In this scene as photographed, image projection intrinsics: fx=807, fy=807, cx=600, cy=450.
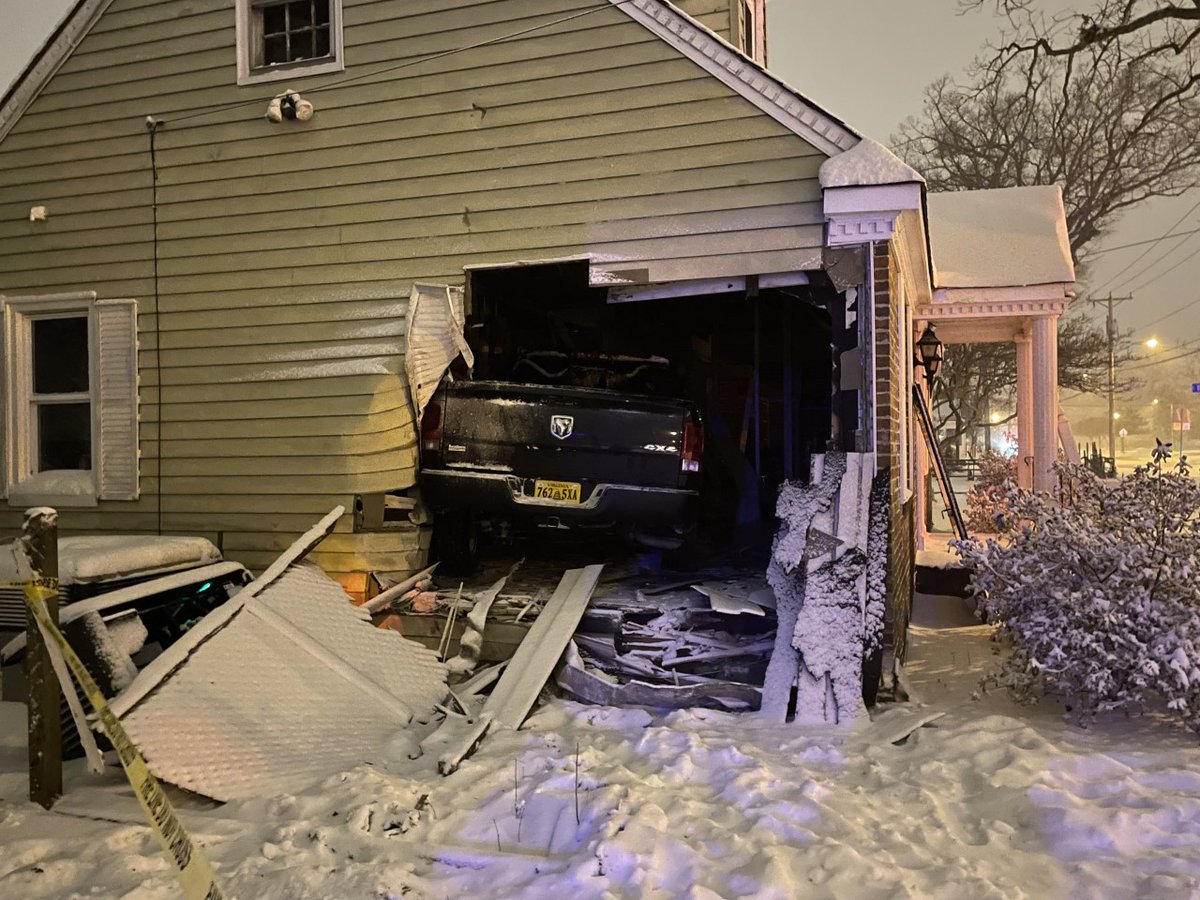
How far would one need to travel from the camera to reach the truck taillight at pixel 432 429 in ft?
19.5

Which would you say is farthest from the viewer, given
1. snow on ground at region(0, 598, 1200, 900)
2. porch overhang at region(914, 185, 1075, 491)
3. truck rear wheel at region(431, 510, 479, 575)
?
porch overhang at region(914, 185, 1075, 491)

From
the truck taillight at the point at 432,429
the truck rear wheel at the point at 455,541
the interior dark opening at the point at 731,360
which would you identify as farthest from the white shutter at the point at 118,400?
the interior dark opening at the point at 731,360

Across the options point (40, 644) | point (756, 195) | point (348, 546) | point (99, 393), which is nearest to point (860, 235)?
point (756, 195)

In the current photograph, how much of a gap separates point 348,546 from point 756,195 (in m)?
4.00

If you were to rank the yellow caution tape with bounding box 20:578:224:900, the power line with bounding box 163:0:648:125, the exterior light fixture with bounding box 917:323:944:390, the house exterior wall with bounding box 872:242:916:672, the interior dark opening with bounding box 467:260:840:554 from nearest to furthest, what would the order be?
1. the yellow caution tape with bounding box 20:578:224:900
2. the house exterior wall with bounding box 872:242:916:672
3. the power line with bounding box 163:0:648:125
4. the interior dark opening with bounding box 467:260:840:554
5. the exterior light fixture with bounding box 917:323:944:390

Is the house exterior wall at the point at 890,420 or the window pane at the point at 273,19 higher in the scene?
the window pane at the point at 273,19

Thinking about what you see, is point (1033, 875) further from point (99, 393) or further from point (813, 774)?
point (99, 393)

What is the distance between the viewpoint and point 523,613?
222 inches

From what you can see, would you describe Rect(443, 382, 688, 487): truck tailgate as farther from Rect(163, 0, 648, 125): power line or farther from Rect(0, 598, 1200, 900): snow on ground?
Rect(163, 0, 648, 125): power line

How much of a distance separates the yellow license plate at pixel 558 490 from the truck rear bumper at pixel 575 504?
0.03m

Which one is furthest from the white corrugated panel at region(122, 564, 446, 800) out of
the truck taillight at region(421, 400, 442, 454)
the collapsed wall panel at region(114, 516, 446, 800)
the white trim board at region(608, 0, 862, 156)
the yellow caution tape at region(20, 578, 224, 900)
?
the white trim board at region(608, 0, 862, 156)

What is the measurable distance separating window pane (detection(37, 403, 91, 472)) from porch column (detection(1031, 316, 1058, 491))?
9907 millimetres

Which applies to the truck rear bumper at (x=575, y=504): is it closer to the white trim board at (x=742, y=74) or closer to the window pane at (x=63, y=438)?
the white trim board at (x=742, y=74)

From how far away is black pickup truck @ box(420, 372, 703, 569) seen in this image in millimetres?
5742
